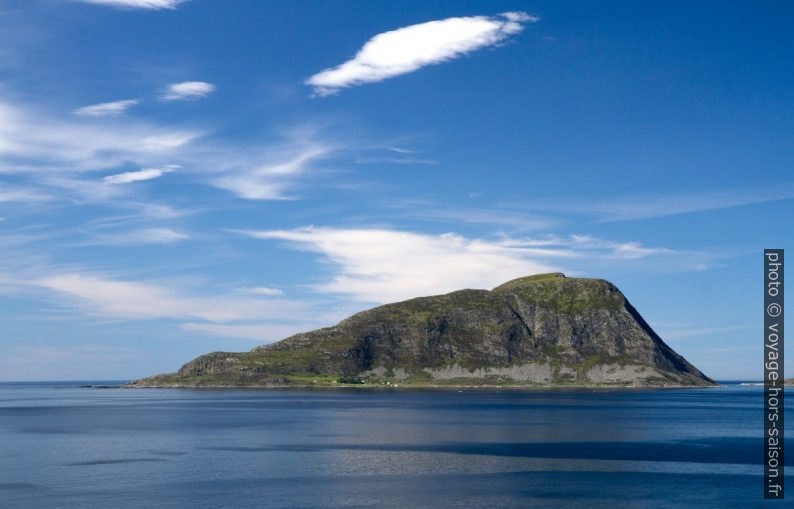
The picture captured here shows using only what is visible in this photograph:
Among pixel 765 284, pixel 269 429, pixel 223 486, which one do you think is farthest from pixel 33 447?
pixel 765 284

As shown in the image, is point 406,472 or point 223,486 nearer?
point 223,486

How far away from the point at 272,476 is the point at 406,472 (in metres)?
17.7

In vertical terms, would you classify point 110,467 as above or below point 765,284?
below

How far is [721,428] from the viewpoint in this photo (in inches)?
7032

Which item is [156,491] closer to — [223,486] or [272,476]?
[223,486]

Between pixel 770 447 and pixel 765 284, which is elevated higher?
pixel 765 284

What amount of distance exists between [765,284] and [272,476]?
68.1 metres

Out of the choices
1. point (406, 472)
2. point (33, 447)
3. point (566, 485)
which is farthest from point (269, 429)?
point (566, 485)

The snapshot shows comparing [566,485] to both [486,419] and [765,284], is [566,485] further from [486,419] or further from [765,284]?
[486,419]

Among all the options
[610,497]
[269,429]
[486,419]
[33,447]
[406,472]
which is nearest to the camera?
[610,497]

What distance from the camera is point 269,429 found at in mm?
169500

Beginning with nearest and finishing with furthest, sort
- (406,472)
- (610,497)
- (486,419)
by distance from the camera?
(610,497)
(406,472)
(486,419)

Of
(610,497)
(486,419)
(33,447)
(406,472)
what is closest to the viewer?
(610,497)

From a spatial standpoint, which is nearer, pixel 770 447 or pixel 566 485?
pixel 566 485
